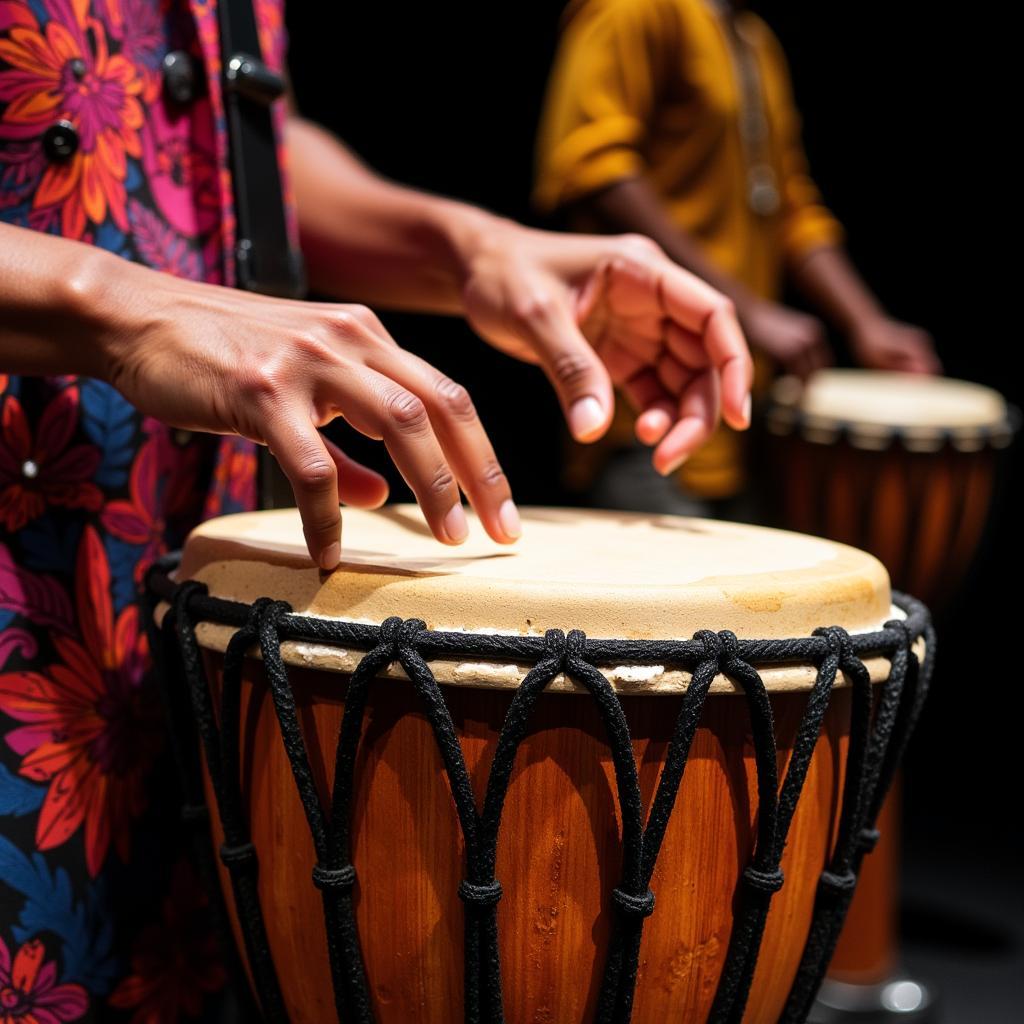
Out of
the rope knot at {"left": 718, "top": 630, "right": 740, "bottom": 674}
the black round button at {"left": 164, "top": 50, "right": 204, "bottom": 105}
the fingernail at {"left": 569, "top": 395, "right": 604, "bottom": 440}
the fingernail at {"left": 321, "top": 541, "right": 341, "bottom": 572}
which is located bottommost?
the rope knot at {"left": 718, "top": 630, "right": 740, "bottom": 674}

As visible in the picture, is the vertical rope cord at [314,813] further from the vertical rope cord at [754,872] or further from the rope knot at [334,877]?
the vertical rope cord at [754,872]

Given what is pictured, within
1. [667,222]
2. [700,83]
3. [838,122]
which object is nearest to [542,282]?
[667,222]

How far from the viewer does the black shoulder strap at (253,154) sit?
3.26 feet

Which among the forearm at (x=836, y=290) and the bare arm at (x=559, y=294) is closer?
the bare arm at (x=559, y=294)

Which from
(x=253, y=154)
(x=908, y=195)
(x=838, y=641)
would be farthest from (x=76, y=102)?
(x=908, y=195)

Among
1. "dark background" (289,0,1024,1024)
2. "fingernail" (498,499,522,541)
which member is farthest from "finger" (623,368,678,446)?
"dark background" (289,0,1024,1024)

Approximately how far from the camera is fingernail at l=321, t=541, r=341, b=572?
74 centimetres

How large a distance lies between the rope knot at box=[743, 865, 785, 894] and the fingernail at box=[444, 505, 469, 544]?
26 centimetres

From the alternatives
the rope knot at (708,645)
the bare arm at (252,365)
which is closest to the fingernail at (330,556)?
the bare arm at (252,365)

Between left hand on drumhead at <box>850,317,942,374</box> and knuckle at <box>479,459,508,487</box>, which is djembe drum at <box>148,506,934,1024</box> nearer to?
knuckle at <box>479,459,508,487</box>

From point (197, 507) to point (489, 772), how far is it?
0.39 metres

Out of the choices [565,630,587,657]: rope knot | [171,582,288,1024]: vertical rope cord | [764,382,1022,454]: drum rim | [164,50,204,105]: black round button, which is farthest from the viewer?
[764,382,1022,454]: drum rim

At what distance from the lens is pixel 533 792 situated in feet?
2.37

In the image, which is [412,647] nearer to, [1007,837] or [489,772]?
[489,772]
